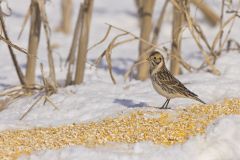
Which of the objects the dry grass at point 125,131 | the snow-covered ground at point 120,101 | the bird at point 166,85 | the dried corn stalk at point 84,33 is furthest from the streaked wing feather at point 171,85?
the dried corn stalk at point 84,33

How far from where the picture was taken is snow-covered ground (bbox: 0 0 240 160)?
495 cm

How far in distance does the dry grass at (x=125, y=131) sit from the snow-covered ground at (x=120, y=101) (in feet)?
0.43

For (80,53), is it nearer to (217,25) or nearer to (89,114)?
(89,114)

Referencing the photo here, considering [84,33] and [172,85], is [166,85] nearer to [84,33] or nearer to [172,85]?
[172,85]

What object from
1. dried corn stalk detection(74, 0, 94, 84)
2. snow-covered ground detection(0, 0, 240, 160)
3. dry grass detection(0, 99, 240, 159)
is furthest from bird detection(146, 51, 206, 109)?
dried corn stalk detection(74, 0, 94, 84)

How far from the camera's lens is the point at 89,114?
6.34 m

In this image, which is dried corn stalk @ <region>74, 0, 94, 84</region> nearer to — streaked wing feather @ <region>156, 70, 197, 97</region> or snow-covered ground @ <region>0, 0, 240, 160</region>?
snow-covered ground @ <region>0, 0, 240, 160</region>

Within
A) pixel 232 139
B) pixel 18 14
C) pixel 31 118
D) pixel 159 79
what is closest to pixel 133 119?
pixel 159 79

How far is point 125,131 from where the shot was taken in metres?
5.36

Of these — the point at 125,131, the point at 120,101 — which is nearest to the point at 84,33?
the point at 120,101

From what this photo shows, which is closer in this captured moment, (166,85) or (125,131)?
(125,131)

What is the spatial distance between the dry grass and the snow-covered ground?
0.13m

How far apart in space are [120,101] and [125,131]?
4.52 ft

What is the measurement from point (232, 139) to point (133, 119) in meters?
0.86
